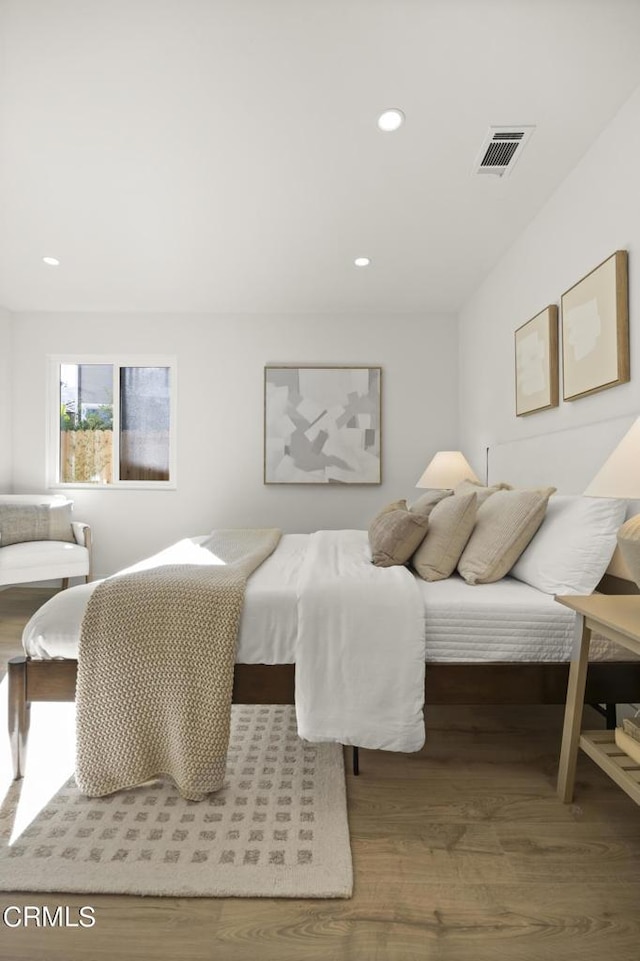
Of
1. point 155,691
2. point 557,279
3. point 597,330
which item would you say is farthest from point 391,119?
point 155,691

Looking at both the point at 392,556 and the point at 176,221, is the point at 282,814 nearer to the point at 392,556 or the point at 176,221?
the point at 392,556

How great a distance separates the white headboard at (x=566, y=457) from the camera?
6.86 feet

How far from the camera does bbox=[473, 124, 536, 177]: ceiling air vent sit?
2.30 metres

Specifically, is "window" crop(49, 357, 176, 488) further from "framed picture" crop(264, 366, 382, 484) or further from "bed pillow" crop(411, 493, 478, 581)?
"bed pillow" crop(411, 493, 478, 581)

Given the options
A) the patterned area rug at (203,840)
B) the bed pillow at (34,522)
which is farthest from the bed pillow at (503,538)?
the bed pillow at (34,522)

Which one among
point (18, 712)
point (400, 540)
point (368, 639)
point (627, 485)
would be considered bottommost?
point (18, 712)

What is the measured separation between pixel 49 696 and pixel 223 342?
3509 mm

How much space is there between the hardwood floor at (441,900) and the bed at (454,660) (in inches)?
12.2

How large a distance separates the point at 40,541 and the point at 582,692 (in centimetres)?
393

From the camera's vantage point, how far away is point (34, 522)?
4.07 metres

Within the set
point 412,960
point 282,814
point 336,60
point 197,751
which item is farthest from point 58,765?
point 336,60

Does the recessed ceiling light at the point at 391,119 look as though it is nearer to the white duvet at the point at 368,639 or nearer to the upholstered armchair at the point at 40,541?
the white duvet at the point at 368,639

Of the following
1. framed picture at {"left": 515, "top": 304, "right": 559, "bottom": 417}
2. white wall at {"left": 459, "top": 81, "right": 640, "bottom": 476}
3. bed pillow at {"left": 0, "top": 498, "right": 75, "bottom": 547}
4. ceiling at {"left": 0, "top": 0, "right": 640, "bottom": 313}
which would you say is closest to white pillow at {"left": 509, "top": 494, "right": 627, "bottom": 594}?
white wall at {"left": 459, "top": 81, "right": 640, "bottom": 476}

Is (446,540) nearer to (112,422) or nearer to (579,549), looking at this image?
(579,549)
